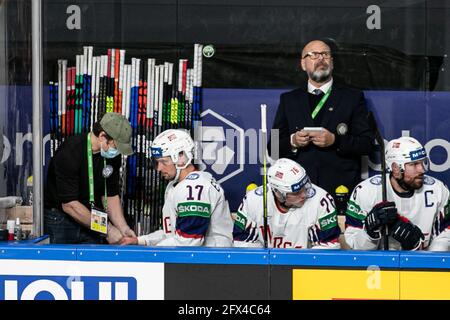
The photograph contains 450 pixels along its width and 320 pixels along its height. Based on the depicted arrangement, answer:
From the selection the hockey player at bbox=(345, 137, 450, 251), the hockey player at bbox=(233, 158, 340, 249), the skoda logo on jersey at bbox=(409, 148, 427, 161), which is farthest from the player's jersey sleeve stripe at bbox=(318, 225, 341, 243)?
the skoda logo on jersey at bbox=(409, 148, 427, 161)

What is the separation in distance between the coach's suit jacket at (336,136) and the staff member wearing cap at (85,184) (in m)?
0.92

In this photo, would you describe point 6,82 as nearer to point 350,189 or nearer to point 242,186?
point 242,186

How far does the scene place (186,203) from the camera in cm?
568

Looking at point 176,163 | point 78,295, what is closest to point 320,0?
point 176,163

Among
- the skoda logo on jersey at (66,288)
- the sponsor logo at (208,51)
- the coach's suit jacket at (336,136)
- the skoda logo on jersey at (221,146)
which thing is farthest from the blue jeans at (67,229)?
the sponsor logo at (208,51)

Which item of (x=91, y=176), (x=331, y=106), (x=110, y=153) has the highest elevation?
(x=331, y=106)

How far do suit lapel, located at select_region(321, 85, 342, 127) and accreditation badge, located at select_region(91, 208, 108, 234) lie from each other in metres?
1.40

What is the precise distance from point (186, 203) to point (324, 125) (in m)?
1.17

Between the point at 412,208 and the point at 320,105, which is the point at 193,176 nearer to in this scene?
the point at 320,105

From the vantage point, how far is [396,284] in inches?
196

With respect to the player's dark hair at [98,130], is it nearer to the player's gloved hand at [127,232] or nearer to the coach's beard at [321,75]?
the player's gloved hand at [127,232]

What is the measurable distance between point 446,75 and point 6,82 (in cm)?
276

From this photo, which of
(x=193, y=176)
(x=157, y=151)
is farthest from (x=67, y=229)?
(x=193, y=176)

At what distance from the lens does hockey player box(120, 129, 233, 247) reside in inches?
222
